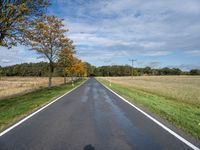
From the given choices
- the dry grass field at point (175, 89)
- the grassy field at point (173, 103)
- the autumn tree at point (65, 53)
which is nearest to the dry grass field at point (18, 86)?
the autumn tree at point (65, 53)

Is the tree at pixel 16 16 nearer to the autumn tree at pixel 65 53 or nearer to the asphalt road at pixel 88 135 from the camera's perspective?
the asphalt road at pixel 88 135

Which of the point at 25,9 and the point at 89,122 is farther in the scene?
the point at 25,9

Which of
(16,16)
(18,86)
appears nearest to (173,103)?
(16,16)

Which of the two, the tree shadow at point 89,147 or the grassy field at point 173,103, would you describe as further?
the grassy field at point 173,103

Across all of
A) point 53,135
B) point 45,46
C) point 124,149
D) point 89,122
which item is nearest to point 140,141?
point 124,149

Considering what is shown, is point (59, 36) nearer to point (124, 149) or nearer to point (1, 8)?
point (1, 8)

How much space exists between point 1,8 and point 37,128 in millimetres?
9106

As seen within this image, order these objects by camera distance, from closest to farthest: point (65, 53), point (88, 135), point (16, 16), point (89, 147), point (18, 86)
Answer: point (89, 147)
point (88, 135)
point (16, 16)
point (65, 53)
point (18, 86)

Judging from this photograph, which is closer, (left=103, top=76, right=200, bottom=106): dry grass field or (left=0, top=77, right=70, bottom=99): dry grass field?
(left=103, top=76, right=200, bottom=106): dry grass field

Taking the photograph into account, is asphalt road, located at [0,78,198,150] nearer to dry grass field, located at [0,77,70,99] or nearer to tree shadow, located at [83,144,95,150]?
tree shadow, located at [83,144,95,150]

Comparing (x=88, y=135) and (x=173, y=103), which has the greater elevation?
(x=88, y=135)

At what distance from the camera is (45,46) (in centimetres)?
3459

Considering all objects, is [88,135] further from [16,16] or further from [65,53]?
[65,53]

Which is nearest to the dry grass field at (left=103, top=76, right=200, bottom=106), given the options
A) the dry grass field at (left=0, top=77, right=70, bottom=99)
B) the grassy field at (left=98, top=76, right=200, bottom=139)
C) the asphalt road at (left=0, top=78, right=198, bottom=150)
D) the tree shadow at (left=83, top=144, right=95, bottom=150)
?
the grassy field at (left=98, top=76, right=200, bottom=139)
